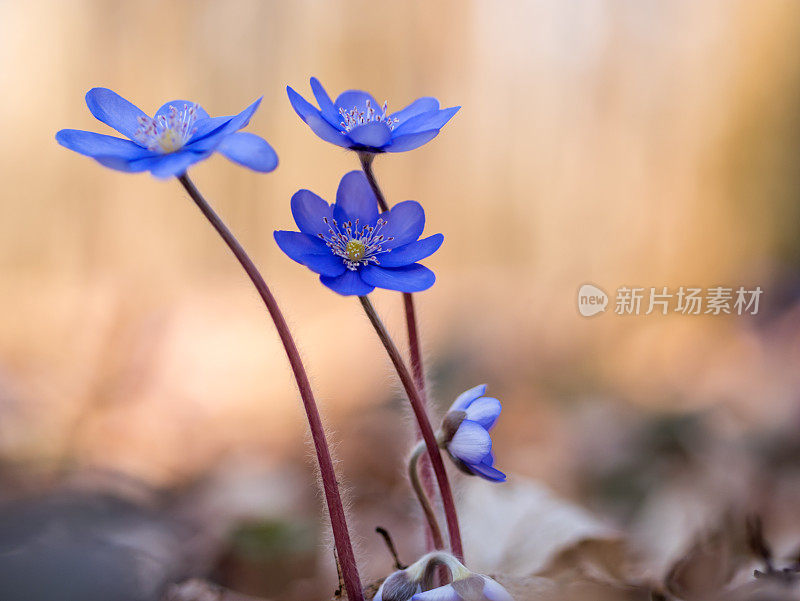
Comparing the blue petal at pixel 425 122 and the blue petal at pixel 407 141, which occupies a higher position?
the blue petal at pixel 425 122

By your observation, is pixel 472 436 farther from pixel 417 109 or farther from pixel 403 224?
pixel 417 109

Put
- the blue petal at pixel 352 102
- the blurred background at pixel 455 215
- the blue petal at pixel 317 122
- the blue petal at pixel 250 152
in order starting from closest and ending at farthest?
1. the blue petal at pixel 250 152
2. the blue petal at pixel 317 122
3. the blue petal at pixel 352 102
4. the blurred background at pixel 455 215

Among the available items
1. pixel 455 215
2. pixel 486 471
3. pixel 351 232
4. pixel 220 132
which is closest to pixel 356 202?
pixel 351 232

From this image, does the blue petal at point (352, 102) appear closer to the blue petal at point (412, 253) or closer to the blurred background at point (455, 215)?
the blue petal at point (412, 253)

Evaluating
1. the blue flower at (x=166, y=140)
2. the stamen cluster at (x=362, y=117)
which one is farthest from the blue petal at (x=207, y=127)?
the stamen cluster at (x=362, y=117)

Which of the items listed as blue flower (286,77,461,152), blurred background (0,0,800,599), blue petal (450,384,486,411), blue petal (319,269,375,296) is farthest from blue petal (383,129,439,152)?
blurred background (0,0,800,599)

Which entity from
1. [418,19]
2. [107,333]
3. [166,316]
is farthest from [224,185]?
[418,19]
